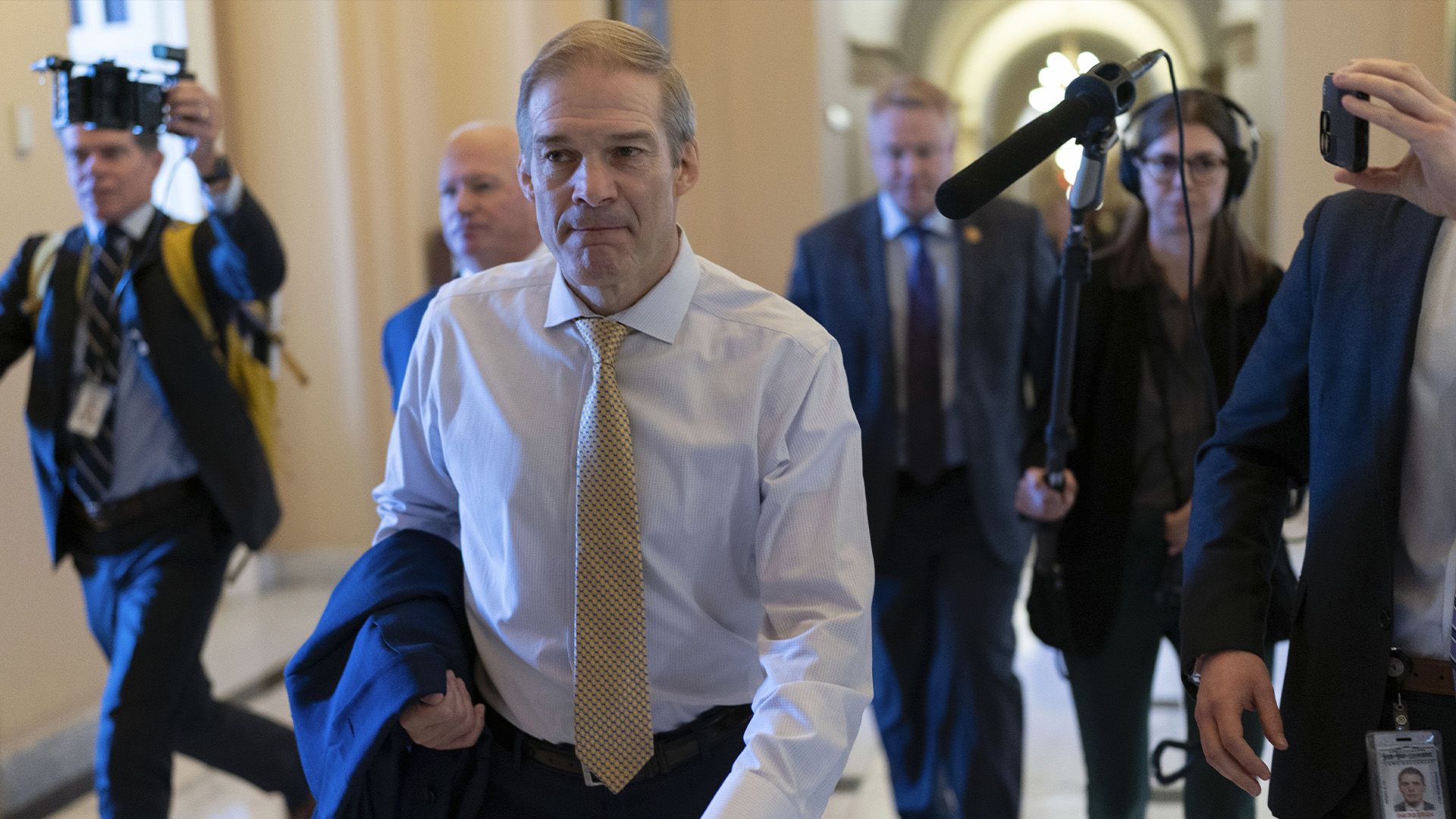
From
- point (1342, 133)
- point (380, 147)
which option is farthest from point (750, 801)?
point (380, 147)

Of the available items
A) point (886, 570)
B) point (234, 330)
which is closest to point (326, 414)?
point (234, 330)

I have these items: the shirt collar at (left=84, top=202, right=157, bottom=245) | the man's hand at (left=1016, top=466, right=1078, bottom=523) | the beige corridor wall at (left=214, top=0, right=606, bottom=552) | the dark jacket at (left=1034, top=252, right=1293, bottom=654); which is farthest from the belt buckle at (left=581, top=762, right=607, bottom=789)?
the beige corridor wall at (left=214, top=0, right=606, bottom=552)

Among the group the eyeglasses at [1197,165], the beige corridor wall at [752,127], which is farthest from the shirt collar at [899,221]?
the eyeglasses at [1197,165]

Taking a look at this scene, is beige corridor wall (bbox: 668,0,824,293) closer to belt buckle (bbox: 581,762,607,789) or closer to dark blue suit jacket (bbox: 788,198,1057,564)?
dark blue suit jacket (bbox: 788,198,1057,564)

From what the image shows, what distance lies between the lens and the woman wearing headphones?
6.83 feet

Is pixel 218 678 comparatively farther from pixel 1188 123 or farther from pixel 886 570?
pixel 1188 123

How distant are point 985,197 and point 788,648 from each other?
497mm

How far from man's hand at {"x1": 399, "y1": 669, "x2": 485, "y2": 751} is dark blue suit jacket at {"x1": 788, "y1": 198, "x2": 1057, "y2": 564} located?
135 cm

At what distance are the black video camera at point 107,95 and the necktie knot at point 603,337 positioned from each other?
147cm

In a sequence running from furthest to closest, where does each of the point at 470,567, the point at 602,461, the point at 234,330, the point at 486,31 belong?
the point at 486,31 < the point at 234,330 < the point at 470,567 < the point at 602,461

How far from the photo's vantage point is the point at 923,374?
102 inches

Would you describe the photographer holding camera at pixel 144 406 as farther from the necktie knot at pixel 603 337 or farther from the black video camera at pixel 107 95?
the necktie knot at pixel 603 337

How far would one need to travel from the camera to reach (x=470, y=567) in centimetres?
142

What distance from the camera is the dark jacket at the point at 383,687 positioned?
1.26 m
